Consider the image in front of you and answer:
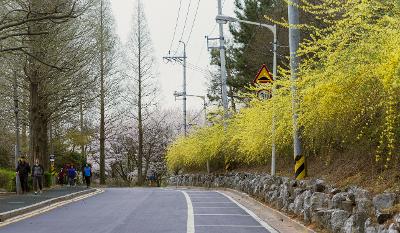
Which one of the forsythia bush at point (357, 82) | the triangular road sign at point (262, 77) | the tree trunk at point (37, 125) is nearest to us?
the forsythia bush at point (357, 82)

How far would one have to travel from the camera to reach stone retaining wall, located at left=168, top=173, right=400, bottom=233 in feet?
28.0

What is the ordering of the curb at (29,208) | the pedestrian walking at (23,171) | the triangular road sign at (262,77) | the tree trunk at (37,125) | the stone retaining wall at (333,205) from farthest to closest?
the tree trunk at (37,125) → the pedestrian walking at (23,171) → the triangular road sign at (262,77) → the curb at (29,208) → the stone retaining wall at (333,205)

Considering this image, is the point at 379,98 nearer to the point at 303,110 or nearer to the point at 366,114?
the point at 366,114

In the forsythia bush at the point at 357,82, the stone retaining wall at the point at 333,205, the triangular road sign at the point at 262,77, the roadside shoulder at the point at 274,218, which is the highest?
the triangular road sign at the point at 262,77

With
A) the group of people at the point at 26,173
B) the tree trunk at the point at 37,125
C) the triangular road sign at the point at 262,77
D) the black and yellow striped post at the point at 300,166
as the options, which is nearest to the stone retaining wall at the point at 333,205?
the black and yellow striped post at the point at 300,166

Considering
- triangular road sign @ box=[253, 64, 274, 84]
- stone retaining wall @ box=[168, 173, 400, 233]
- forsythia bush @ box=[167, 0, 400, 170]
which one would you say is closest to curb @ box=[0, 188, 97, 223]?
stone retaining wall @ box=[168, 173, 400, 233]

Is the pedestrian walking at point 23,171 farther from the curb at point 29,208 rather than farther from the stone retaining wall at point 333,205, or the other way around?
the stone retaining wall at point 333,205

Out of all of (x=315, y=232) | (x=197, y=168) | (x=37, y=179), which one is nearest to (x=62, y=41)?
(x=37, y=179)

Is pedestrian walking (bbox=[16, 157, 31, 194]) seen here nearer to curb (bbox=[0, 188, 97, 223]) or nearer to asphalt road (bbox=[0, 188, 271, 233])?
curb (bbox=[0, 188, 97, 223])

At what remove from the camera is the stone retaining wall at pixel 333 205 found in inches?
336

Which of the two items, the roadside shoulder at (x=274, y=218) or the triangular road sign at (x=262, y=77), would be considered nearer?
the roadside shoulder at (x=274, y=218)

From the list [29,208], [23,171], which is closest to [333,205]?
[29,208]

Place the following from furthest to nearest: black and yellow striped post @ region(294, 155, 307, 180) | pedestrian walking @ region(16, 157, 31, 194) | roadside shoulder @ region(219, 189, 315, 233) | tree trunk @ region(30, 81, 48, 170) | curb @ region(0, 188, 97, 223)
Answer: tree trunk @ region(30, 81, 48, 170), pedestrian walking @ region(16, 157, 31, 194), black and yellow striped post @ region(294, 155, 307, 180), curb @ region(0, 188, 97, 223), roadside shoulder @ region(219, 189, 315, 233)

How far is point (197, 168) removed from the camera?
45219 millimetres
